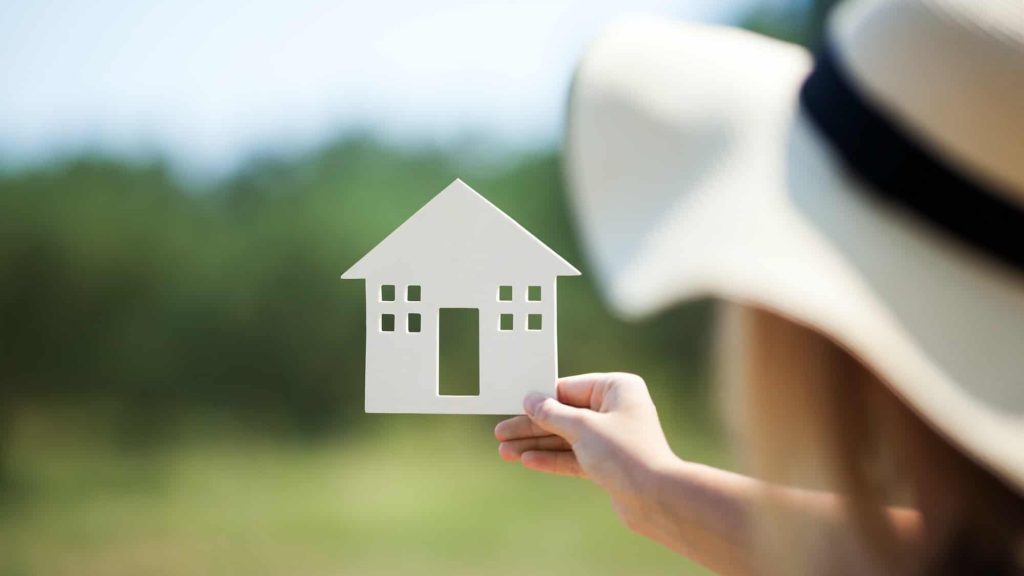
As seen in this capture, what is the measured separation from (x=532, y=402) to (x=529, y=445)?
0.05 metres

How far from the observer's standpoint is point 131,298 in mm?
2857

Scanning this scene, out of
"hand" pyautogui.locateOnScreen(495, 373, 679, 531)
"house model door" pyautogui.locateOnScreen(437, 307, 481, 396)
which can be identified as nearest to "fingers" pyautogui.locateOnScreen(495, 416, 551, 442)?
"hand" pyautogui.locateOnScreen(495, 373, 679, 531)

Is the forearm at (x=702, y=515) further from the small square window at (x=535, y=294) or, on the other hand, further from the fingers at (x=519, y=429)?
the small square window at (x=535, y=294)

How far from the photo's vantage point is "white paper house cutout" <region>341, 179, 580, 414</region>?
892 mm

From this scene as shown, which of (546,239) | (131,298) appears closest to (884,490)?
(546,239)

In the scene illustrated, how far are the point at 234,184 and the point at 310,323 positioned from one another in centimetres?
47

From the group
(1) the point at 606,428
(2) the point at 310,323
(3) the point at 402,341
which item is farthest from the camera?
(2) the point at 310,323

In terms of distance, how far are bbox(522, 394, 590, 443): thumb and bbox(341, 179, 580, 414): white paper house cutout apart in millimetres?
47

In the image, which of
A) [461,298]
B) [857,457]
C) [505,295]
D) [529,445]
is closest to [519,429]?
[529,445]

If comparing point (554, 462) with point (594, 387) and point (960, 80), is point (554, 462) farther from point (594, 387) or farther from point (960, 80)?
point (960, 80)

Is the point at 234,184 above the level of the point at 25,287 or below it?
above

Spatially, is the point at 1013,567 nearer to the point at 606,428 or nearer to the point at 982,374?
the point at 982,374

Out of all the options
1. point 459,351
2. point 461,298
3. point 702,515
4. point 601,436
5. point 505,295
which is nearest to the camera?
point 702,515

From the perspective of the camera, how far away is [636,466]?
2.14ft
